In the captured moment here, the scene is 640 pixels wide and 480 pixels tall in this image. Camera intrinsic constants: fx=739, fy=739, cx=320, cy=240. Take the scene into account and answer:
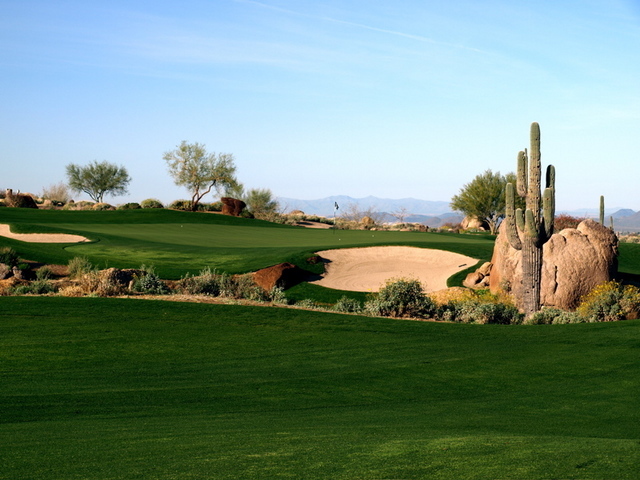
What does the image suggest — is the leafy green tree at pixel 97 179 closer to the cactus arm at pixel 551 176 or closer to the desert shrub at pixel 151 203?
the desert shrub at pixel 151 203

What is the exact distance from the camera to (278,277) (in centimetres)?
3073

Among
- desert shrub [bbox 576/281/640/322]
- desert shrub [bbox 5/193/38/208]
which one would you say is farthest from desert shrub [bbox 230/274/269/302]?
desert shrub [bbox 5/193/38/208]

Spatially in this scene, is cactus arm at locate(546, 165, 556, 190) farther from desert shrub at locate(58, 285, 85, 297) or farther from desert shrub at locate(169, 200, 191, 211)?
desert shrub at locate(169, 200, 191, 211)

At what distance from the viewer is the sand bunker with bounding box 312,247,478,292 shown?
107 ft

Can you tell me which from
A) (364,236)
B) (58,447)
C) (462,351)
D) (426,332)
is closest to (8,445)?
(58,447)

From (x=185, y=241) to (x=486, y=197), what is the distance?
35642mm

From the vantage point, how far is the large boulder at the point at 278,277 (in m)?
30.6

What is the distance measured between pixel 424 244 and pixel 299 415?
27877 mm

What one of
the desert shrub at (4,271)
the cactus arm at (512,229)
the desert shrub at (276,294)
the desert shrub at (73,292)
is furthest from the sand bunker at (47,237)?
the cactus arm at (512,229)

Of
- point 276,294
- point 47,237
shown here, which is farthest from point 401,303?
point 47,237

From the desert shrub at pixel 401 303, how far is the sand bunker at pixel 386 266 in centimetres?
772

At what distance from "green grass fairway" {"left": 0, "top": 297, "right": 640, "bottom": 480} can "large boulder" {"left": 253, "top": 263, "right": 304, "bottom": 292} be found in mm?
11766

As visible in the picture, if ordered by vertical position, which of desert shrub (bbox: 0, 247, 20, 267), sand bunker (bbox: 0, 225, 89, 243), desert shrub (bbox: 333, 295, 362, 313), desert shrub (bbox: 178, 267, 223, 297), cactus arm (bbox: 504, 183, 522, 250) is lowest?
desert shrub (bbox: 333, 295, 362, 313)

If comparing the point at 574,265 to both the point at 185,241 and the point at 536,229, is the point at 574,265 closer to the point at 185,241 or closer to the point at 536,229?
the point at 536,229
